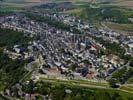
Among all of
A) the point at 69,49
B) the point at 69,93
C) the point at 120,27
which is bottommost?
the point at 120,27

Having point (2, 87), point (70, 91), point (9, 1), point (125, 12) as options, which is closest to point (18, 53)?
point (2, 87)

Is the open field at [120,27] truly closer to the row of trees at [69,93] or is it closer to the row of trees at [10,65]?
the row of trees at [10,65]

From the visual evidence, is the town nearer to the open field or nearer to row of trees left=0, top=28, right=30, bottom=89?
row of trees left=0, top=28, right=30, bottom=89

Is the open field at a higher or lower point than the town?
lower

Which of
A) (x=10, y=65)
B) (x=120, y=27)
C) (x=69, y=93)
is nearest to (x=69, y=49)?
(x=10, y=65)

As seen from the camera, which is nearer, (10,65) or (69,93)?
(69,93)

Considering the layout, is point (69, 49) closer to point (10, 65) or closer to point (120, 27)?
point (10, 65)

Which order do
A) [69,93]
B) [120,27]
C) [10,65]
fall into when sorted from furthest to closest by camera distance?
1. [120,27]
2. [10,65]
3. [69,93]

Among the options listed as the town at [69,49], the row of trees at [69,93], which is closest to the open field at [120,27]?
the town at [69,49]

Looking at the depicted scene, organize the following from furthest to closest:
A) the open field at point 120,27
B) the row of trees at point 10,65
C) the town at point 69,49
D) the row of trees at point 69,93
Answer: the open field at point 120,27, the town at point 69,49, the row of trees at point 10,65, the row of trees at point 69,93

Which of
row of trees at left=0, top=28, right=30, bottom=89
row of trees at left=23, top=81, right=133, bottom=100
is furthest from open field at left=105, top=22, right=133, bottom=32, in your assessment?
row of trees at left=23, top=81, right=133, bottom=100

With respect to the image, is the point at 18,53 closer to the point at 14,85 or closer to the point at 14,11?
the point at 14,85

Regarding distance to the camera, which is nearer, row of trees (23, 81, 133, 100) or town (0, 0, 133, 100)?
row of trees (23, 81, 133, 100)
